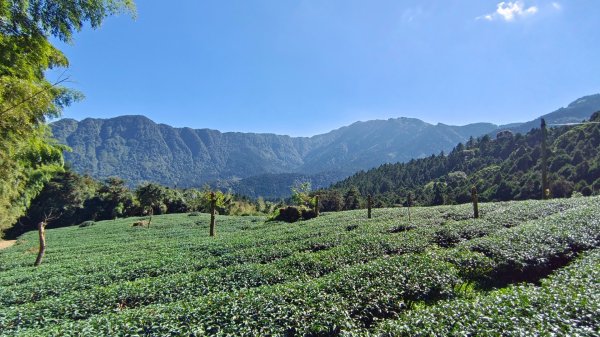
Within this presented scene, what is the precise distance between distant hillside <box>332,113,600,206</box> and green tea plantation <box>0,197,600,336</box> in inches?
3054

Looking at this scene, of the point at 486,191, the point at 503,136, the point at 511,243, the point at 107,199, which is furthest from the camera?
the point at 503,136

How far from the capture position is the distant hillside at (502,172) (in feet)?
286

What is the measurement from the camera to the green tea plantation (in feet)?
26.1

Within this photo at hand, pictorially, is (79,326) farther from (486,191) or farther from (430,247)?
(486,191)

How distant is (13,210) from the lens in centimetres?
3912

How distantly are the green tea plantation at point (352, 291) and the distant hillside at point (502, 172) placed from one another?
255 feet

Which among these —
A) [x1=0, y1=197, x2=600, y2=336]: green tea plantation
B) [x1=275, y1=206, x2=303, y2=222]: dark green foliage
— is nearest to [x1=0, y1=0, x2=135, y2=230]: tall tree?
[x1=0, y1=197, x2=600, y2=336]: green tea plantation

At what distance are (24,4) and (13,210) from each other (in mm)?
41533

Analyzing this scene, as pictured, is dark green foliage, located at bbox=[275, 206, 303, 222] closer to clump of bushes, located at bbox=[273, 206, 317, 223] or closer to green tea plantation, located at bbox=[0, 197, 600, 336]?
clump of bushes, located at bbox=[273, 206, 317, 223]

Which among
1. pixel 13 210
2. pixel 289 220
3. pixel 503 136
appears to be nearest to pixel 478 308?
pixel 289 220

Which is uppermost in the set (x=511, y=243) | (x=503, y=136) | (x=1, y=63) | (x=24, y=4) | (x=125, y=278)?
(x=503, y=136)

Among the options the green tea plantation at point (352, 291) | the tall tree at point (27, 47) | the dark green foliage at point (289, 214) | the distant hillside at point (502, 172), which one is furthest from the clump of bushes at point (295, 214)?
the distant hillside at point (502, 172)

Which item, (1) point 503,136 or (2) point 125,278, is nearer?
(2) point 125,278

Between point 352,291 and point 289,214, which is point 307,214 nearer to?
point 289,214
